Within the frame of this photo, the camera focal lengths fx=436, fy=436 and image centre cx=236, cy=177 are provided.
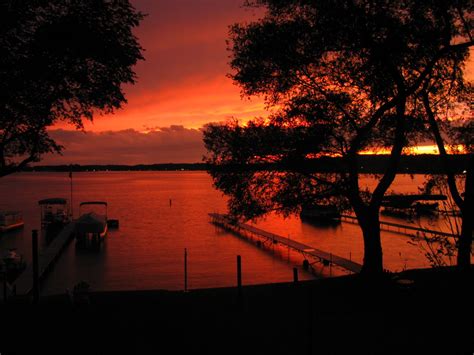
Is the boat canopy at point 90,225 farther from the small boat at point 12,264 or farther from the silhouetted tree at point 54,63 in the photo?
the silhouetted tree at point 54,63

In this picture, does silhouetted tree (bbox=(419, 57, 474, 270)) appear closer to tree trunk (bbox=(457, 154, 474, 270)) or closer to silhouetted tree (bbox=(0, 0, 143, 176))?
tree trunk (bbox=(457, 154, 474, 270))

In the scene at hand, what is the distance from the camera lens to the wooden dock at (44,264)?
26.4 m

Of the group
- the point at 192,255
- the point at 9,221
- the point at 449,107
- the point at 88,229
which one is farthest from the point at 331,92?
the point at 9,221

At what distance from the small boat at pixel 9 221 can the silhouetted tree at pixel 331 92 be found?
56.3 metres

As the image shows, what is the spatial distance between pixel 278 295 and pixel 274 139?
221 inches

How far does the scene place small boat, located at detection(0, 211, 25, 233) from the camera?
62.6m

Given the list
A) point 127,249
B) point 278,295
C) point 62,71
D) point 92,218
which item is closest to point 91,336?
point 278,295

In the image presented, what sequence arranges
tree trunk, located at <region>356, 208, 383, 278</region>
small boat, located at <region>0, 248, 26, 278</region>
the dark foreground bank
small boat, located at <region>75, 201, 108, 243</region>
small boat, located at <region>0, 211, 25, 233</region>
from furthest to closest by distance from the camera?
small boat, located at <region>0, 211, 25, 233</region>, small boat, located at <region>75, 201, 108, 243</region>, small boat, located at <region>0, 248, 26, 278</region>, tree trunk, located at <region>356, 208, 383, 278</region>, the dark foreground bank

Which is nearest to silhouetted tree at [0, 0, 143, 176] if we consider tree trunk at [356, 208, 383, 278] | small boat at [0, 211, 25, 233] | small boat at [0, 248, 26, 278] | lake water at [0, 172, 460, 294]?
tree trunk at [356, 208, 383, 278]

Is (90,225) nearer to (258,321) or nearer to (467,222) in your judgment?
(258,321)

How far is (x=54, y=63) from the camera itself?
1259 centimetres

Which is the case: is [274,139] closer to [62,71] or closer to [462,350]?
[62,71]

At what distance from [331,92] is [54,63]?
922 centimetres

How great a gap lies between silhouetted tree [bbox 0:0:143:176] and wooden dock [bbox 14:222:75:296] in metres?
12.1
